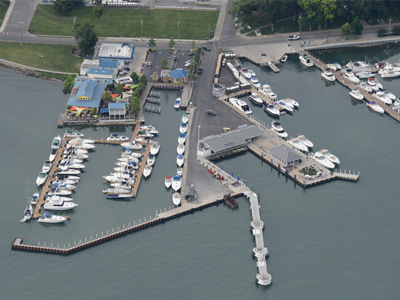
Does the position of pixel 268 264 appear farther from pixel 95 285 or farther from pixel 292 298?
pixel 95 285

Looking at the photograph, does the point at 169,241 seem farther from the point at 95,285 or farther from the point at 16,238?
the point at 16,238

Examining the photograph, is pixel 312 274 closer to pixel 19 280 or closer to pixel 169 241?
pixel 169 241

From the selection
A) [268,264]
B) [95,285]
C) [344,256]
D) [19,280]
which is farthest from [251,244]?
[19,280]

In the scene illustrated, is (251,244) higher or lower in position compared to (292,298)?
higher

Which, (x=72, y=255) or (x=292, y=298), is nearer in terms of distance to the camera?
(x=292, y=298)

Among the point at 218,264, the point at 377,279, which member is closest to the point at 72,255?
the point at 218,264

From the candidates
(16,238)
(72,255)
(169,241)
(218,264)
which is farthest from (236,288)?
(16,238)
